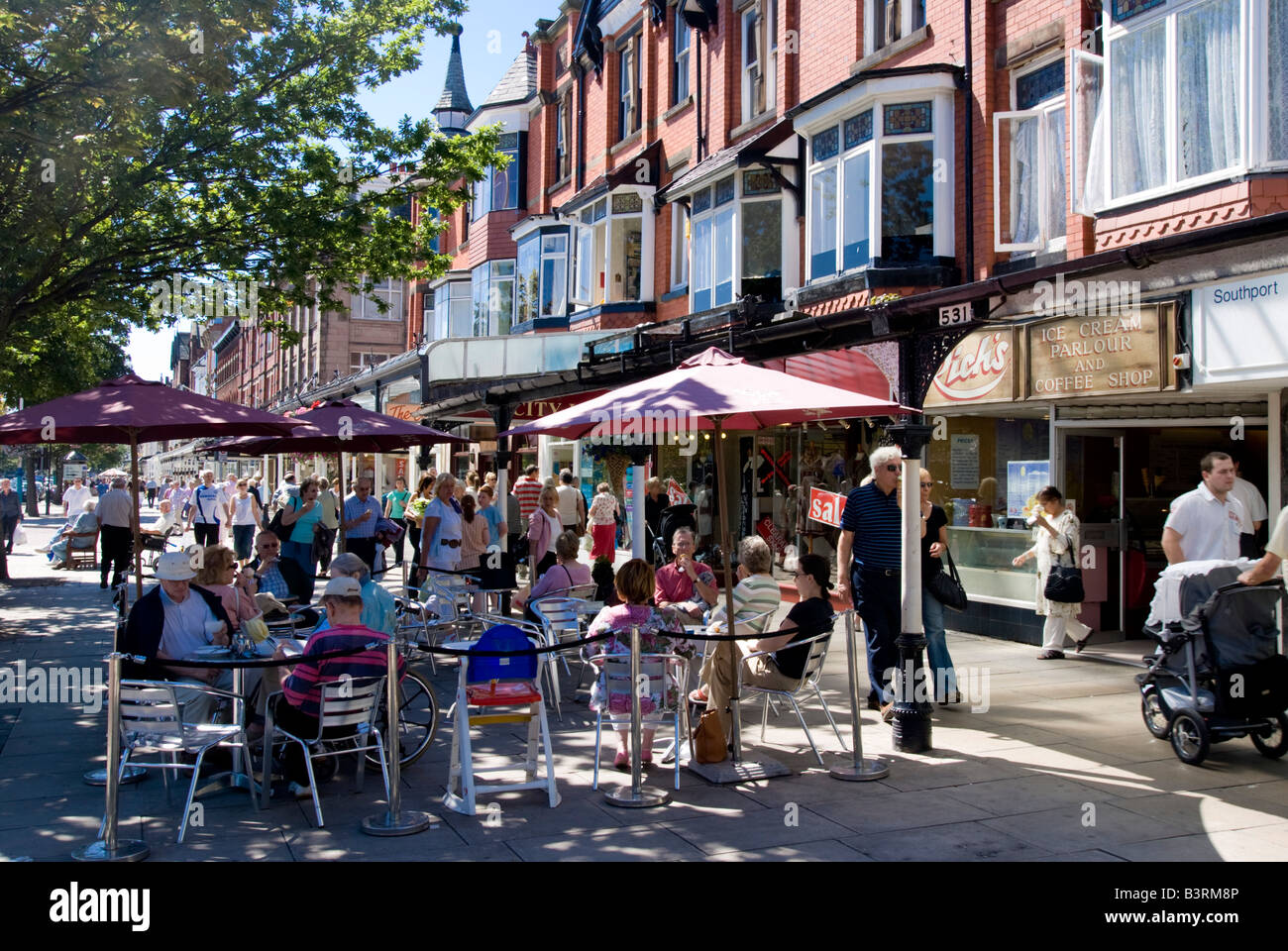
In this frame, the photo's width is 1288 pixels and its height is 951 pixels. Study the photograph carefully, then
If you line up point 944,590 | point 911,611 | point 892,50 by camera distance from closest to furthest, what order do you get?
point 911,611, point 944,590, point 892,50

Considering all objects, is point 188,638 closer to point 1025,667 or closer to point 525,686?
point 525,686

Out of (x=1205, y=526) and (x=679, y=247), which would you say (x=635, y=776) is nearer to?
(x=1205, y=526)

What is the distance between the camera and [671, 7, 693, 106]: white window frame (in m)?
20.3

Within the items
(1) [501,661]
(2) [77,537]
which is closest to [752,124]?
(1) [501,661]

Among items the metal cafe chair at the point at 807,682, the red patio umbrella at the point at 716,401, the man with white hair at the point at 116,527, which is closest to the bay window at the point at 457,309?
the man with white hair at the point at 116,527

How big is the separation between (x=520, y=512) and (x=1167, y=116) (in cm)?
1104

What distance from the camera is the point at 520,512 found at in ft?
57.1

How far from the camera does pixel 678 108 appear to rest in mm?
20219

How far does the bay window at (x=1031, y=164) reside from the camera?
11.9 metres

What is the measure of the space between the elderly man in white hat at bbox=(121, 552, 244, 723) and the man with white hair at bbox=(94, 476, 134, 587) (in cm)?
980

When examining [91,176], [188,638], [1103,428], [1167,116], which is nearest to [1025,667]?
[1103,428]

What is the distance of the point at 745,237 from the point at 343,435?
905 centimetres

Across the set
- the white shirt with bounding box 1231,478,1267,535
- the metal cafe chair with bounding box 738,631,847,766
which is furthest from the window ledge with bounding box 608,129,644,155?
the metal cafe chair with bounding box 738,631,847,766

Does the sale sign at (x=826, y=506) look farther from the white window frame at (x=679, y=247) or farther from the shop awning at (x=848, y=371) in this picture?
the white window frame at (x=679, y=247)
